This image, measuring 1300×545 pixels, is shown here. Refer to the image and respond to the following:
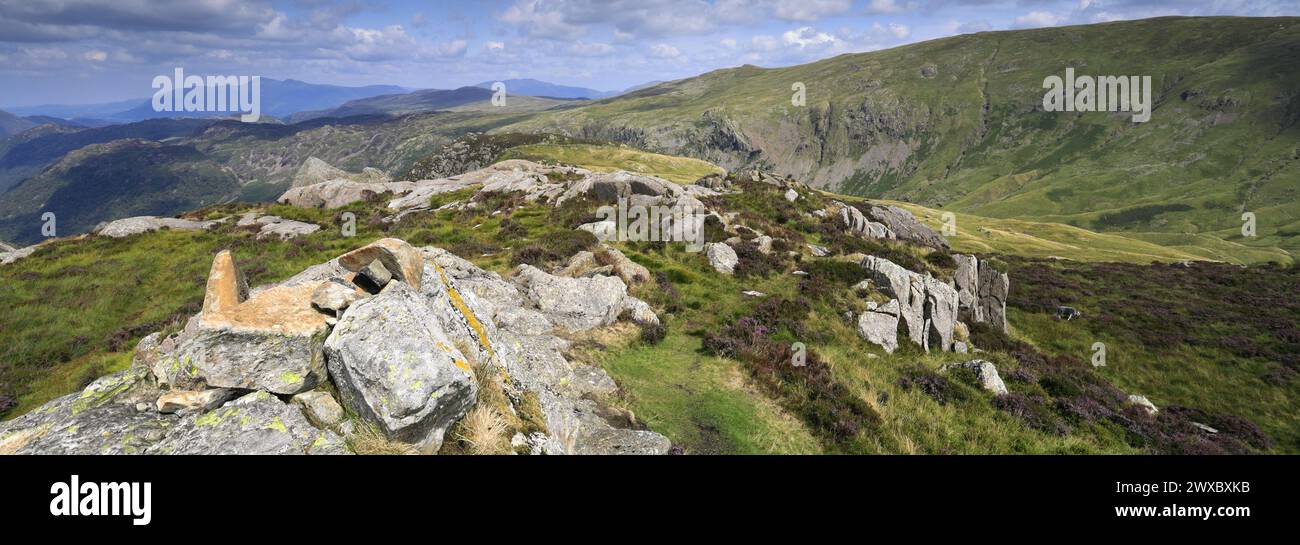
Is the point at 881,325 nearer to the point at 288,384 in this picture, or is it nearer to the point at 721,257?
the point at 721,257

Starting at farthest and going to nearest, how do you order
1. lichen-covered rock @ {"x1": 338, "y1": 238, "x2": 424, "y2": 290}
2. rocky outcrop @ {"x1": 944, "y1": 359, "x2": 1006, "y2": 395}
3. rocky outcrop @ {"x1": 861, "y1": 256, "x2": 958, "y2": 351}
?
rocky outcrop @ {"x1": 861, "y1": 256, "x2": 958, "y2": 351} → rocky outcrop @ {"x1": 944, "y1": 359, "x2": 1006, "y2": 395} → lichen-covered rock @ {"x1": 338, "y1": 238, "x2": 424, "y2": 290}

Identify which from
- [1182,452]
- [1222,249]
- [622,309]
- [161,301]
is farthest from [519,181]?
[1222,249]

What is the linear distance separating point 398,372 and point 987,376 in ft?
59.2

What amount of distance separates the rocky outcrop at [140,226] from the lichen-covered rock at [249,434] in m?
41.9

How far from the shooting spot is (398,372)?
22.8ft

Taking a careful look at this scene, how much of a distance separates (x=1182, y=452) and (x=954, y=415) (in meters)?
8.03

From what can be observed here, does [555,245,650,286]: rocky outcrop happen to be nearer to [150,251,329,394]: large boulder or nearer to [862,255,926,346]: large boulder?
[862,255,926,346]: large boulder

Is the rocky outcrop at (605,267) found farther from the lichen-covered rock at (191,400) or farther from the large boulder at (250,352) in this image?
the lichen-covered rock at (191,400)

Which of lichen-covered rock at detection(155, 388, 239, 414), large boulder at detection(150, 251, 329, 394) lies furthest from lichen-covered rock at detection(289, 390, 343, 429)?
lichen-covered rock at detection(155, 388, 239, 414)

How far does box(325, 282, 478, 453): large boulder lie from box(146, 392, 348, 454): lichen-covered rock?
24.9 inches

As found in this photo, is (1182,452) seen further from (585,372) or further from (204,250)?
(204,250)

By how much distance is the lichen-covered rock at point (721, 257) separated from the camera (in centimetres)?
2545

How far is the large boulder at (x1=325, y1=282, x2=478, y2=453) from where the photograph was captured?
6.69 metres
